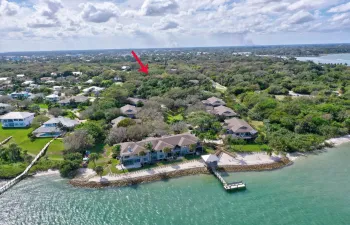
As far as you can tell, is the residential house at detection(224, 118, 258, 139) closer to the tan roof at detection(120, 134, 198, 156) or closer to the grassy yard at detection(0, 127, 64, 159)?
the tan roof at detection(120, 134, 198, 156)

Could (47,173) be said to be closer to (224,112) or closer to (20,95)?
(224,112)

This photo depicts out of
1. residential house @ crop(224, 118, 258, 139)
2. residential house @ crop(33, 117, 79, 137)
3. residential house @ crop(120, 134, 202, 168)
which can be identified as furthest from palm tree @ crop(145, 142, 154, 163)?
residential house @ crop(33, 117, 79, 137)

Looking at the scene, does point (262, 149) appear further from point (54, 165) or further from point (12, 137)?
point (12, 137)

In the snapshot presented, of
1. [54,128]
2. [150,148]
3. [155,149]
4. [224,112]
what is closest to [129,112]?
[54,128]

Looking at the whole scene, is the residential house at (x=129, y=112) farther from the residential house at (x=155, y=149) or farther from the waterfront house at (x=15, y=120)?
the waterfront house at (x=15, y=120)

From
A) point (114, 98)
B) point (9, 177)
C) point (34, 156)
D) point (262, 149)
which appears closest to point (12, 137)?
point (34, 156)

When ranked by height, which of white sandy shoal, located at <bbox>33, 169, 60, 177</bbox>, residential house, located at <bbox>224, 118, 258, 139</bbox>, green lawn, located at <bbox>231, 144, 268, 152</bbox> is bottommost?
white sandy shoal, located at <bbox>33, 169, 60, 177</bbox>
